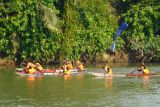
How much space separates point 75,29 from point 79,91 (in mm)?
19913

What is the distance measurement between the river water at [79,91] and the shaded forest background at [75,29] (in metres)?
9.23

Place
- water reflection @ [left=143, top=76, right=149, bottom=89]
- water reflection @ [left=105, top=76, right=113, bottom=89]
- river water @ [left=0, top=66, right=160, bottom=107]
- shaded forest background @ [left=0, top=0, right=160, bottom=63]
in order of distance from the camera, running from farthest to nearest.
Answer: shaded forest background @ [left=0, top=0, right=160, bottom=63] → water reflection @ [left=143, top=76, right=149, bottom=89] → water reflection @ [left=105, top=76, right=113, bottom=89] → river water @ [left=0, top=66, right=160, bottom=107]

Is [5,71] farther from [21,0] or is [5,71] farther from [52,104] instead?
[52,104]

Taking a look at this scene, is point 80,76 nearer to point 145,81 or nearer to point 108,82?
point 108,82

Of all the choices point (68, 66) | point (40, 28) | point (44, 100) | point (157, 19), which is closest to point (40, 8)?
point (40, 28)

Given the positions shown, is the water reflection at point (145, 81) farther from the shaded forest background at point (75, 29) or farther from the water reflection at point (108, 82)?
the shaded forest background at point (75, 29)

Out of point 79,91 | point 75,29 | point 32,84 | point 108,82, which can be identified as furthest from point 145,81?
point 75,29

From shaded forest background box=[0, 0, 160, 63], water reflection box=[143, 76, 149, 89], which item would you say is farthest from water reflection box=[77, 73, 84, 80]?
shaded forest background box=[0, 0, 160, 63]

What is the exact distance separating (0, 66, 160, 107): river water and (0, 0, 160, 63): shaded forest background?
9226 millimetres

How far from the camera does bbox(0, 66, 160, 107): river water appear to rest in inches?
1049

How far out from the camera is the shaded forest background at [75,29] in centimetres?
4809

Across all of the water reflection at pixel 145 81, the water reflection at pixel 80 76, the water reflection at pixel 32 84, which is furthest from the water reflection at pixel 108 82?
the water reflection at pixel 32 84

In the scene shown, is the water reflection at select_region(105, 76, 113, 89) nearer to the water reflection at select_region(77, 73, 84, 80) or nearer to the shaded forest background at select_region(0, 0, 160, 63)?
the water reflection at select_region(77, 73, 84, 80)

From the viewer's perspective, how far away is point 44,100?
27469mm
